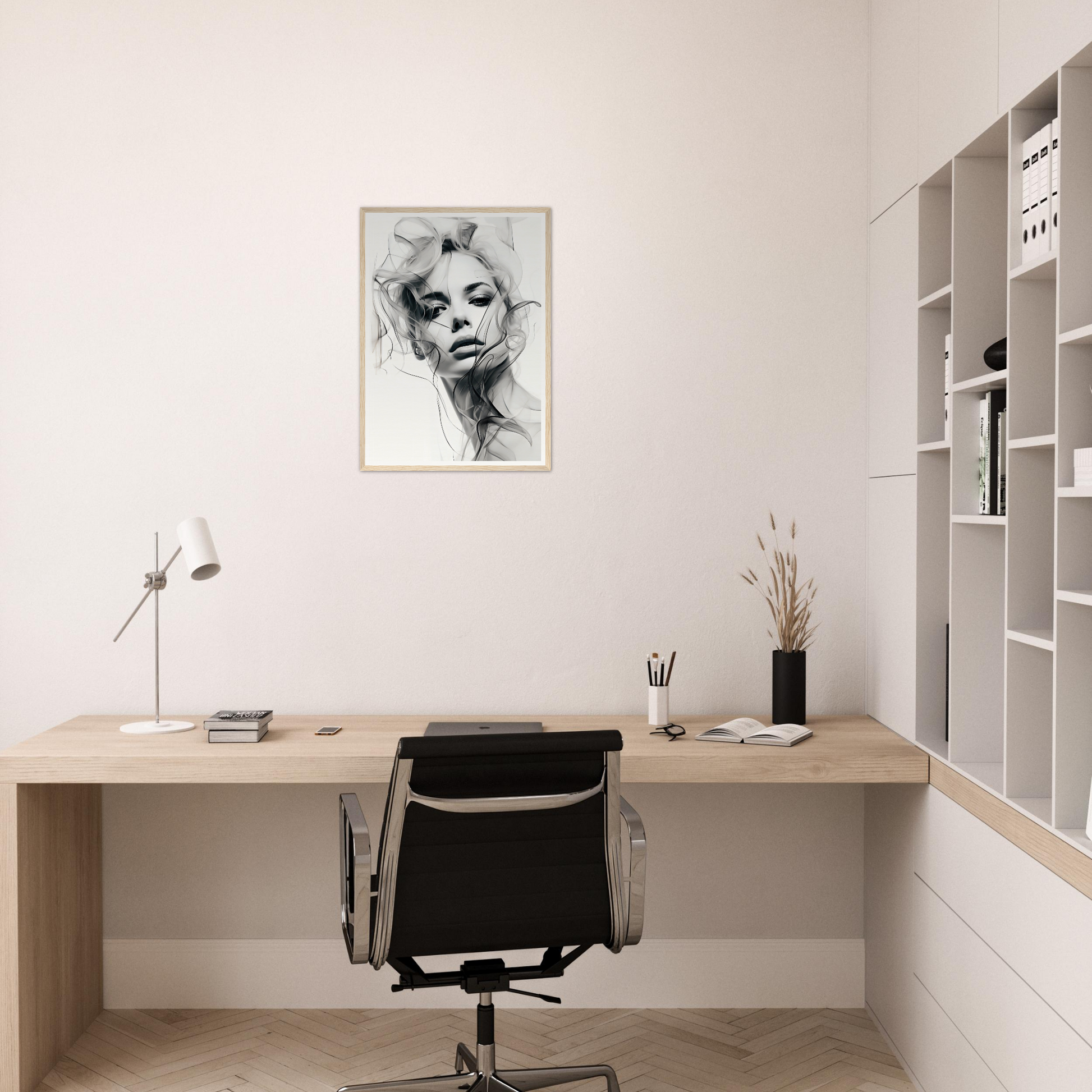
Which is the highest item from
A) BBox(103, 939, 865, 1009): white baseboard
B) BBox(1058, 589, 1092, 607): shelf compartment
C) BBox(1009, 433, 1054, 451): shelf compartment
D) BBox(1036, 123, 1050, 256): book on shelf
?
BBox(1036, 123, 1050, 256): book on shelf

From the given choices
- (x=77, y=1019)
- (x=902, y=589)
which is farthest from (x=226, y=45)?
(x=77, y=1019)

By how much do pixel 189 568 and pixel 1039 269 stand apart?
2126 millimetres

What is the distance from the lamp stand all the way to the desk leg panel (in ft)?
0.83

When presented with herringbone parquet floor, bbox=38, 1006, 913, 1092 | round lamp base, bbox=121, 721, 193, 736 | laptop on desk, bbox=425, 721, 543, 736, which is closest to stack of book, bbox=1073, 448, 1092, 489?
laptop on desk, bbox=425, 721, 543, 736

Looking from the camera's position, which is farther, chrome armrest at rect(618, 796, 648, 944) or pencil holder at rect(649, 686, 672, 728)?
pencil holder at rect(649, 686, 672, 728)

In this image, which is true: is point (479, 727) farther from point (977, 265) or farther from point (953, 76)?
point (953, 76)

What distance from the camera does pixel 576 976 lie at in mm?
2941

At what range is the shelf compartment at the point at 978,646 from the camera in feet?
7.67

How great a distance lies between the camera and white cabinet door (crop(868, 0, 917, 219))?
8.48 feet

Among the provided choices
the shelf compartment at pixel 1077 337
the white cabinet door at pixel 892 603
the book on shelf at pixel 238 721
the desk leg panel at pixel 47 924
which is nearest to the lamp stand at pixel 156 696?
the book on shelf at pixel 238 721

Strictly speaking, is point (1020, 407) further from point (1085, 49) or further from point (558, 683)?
point (558, 683)

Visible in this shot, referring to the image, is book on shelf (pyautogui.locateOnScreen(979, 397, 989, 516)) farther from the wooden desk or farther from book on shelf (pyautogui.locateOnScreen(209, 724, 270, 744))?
book on shelf (pyautogui.locateOnScreen(209, 724, 270, 744))

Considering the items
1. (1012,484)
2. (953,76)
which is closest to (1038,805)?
(1012,484)

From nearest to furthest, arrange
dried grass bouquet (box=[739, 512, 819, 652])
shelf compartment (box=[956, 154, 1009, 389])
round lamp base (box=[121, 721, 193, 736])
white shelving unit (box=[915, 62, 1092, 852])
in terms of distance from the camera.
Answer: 1. white shelving unit (box=[915, 62, 1092, 852])
2. shelf compartment (box=[956, 154, 1009, 389])
3. round lamp base (box=[121, 721, 193, 736])
4. dried grass bouquet (box=[739, 512, 819, 652])
